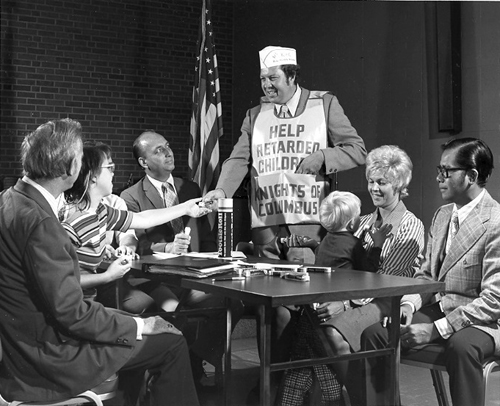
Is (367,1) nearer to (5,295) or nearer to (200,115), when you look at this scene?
(200,115)

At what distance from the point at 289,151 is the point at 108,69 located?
14.9ft

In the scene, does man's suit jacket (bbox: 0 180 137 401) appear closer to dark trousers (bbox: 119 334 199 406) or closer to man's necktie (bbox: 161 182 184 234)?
dark trousers (bbox: 119 334 199 406)

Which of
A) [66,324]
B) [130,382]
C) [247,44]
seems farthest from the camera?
[247,44]

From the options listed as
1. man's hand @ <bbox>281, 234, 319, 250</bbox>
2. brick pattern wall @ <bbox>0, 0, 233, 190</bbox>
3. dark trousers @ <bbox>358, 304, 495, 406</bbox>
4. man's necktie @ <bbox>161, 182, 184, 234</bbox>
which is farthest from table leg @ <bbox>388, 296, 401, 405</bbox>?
brick pattern wall @ <bbox>0, 0, 233, 190</bbox>

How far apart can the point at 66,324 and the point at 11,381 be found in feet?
0.85

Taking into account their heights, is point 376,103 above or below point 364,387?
above

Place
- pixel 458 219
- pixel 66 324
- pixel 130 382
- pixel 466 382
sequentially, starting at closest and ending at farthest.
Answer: pixel 66 324, pixel 466 382, pixel 458 219, pixel 130 382

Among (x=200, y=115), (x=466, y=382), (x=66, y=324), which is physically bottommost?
(x=466, y=382)

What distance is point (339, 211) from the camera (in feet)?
9.98

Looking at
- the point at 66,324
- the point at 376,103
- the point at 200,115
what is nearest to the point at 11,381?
the point at 66,324

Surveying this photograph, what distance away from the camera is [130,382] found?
326 centimetres

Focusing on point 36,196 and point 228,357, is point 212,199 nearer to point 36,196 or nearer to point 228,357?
point 228,357

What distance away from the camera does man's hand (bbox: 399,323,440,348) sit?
2758mm

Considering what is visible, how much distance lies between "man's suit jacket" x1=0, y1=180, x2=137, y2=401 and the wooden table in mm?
438
